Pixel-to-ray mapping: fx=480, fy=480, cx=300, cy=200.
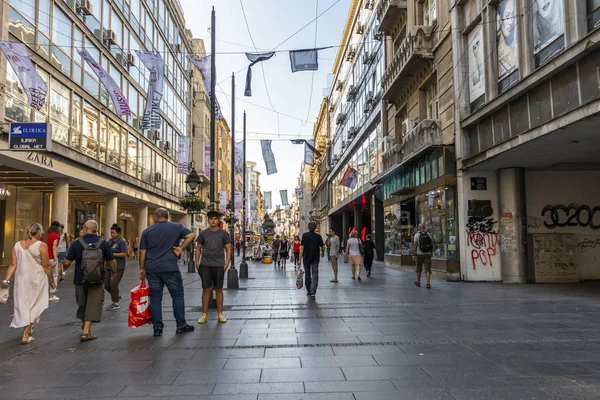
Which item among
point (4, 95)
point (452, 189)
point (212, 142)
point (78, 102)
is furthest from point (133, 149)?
point (452, 189)

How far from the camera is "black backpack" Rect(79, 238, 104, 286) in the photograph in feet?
22.1

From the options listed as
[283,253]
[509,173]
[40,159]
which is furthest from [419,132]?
[40,159]

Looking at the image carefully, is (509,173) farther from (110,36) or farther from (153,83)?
(110,36)

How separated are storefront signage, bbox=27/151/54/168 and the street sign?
213 inches

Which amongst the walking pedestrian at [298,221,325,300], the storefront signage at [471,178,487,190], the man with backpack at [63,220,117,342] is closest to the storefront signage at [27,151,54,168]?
the walking pedestrian at [298,221,325,300]

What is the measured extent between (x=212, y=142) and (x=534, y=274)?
10320 millimetres

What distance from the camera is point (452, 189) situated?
1555 centimetres

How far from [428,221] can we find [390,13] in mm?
10379

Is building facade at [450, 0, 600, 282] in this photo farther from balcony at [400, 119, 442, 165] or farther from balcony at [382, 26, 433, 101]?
balcony at [382, 26, 433, 101]

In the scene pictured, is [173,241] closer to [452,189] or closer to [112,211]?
[452,189]

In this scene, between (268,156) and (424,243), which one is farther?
(268,156)

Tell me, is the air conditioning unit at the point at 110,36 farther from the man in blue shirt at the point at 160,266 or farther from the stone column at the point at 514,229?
the man in blue shirt at the point at 160,266

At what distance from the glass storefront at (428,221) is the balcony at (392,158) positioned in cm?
181

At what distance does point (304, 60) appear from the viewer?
15211 mm
